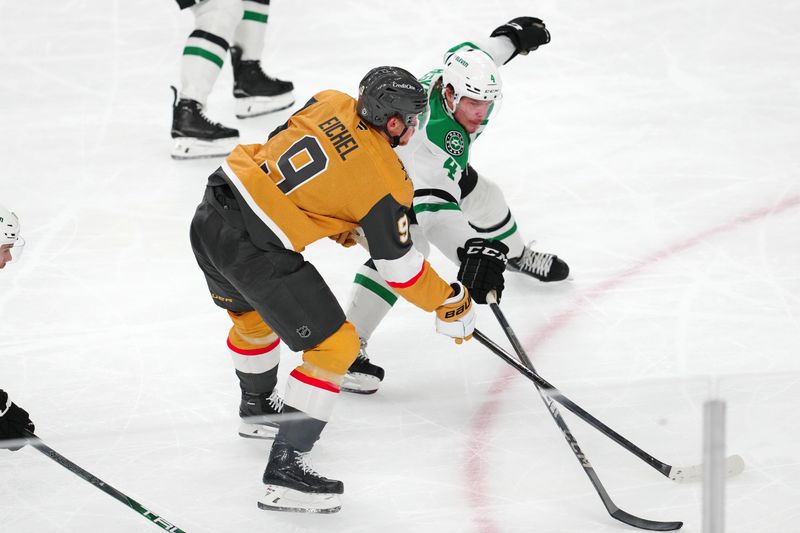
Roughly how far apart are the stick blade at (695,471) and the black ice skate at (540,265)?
1164 mm

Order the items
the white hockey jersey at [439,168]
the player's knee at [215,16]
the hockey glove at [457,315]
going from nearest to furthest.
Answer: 1. the hockey glove at [457,315]
2. the white hockey jersey at [439,168]
3. the player's knee at [215,16]

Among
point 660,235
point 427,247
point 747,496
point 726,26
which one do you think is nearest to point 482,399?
point 427,247

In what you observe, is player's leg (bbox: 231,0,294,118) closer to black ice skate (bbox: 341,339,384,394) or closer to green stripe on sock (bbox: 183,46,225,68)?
green stripe on sock (bbox: 183,46,225,68)

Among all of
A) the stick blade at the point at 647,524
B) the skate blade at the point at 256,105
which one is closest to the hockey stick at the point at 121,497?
the stick blade at the point at 647,524

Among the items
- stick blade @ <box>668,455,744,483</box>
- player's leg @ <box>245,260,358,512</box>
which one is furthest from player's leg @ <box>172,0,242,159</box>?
stick blade @ <box>668,455,744,483</box>

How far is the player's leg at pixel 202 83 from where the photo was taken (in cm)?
496

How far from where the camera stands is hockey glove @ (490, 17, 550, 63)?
12.7 ft

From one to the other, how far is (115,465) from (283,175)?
78 cm

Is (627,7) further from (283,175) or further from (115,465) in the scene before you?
(115,465)

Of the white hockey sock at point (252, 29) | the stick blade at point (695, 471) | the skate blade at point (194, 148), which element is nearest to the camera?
the stick blade at point (695, 471)

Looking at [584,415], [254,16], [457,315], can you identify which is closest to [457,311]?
[457,315]

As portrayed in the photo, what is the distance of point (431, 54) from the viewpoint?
5.85 m

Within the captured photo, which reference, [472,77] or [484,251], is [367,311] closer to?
[484,251]

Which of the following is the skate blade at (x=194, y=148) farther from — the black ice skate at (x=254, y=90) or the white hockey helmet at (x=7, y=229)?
the white hockey helmet at (x=7, y=229)
